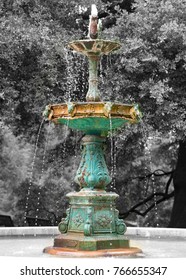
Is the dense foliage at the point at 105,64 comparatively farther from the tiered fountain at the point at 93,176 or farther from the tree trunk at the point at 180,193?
the tiered fountain at the point at 93,176

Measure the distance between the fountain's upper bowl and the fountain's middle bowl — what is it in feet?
2.62

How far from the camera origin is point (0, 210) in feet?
91.7

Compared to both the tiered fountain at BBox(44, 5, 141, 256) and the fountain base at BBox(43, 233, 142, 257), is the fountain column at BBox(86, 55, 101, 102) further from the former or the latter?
the fountain base at BBox(43, 233, 142, 257)

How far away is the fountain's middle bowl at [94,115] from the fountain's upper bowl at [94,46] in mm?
798

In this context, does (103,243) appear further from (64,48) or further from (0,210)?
(0,210)

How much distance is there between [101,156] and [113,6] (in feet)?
26.5

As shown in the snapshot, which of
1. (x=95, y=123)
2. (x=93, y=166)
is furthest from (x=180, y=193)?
(x=95, y=123)

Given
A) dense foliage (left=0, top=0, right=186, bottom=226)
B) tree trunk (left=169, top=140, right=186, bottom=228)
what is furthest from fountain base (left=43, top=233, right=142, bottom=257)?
tree trunk (left=169, top=140, right=186, bottom=228)

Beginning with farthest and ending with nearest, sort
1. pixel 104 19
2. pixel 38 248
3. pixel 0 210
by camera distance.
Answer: pixel 0 210, pixel 104 19, pixel 38 248

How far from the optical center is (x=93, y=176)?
31.0ft

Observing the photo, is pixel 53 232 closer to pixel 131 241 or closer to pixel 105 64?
pixel 131 241

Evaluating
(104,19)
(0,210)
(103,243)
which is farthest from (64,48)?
(0,210)

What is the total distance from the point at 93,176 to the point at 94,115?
907mm

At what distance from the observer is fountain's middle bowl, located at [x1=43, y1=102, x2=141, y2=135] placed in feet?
29.6
